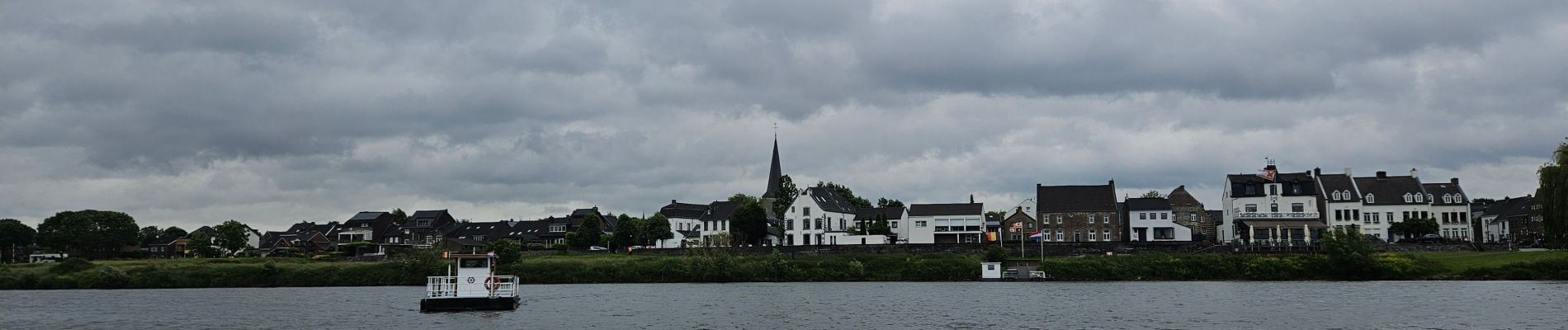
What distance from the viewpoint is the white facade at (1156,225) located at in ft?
371

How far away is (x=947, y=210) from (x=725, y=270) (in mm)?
36531

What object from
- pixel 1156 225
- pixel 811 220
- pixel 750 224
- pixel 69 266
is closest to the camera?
pixel 69 266

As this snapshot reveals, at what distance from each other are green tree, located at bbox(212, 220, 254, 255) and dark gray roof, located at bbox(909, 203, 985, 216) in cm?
7891

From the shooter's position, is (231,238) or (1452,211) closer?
(1452,211)

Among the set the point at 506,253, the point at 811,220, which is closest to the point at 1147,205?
the point at 811,220

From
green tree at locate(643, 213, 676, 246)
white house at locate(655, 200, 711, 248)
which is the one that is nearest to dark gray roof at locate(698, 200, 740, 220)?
white house at locate(655, 200, 711, 248)

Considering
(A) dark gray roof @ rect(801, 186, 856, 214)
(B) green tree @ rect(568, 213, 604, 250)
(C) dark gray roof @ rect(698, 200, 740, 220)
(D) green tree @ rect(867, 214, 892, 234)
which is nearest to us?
(D) green tree @ rect(867, 214, 892, 234)

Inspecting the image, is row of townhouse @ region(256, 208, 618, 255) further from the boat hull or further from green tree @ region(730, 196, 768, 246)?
the boat hull

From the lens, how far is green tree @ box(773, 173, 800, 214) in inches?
5413

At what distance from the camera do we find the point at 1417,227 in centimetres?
10700

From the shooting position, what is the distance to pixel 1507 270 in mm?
77938

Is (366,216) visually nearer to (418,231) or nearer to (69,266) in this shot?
(418,231)

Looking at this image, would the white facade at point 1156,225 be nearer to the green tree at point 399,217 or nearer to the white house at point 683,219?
the white house at point 683,219

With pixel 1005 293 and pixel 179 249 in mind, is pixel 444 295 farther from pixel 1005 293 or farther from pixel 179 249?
pixel 179 249
